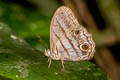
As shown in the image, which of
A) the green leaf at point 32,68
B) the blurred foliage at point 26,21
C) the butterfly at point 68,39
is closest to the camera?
the green leaf at point 32,68

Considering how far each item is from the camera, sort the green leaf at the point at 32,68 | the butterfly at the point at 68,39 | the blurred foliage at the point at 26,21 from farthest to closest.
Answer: the blurred foliage at the point at 26,21 → the butterfly at the point at 68,39 → the green leaf at the point at 32,68

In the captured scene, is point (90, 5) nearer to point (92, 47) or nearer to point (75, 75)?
point (92, 47)

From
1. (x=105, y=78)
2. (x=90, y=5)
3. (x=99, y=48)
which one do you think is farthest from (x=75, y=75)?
(x=90, y=5)

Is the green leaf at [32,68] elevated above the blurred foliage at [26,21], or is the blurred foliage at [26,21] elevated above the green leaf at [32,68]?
the blurred foliage at [26,21]

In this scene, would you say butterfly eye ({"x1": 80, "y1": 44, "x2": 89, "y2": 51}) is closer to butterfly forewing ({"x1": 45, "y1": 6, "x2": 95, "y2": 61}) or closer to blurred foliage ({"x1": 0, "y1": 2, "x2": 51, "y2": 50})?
butterfly forewing ({"x1": 45, "y1": 6, "x2": 95, "y2": 61})

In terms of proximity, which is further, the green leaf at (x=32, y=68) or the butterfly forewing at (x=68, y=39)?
the butterfly forewing at (x=68, y=39)

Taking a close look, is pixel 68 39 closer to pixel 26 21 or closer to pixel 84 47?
pixel 84 47

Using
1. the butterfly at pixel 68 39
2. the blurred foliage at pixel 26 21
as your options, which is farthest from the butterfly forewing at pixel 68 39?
the blurred foliage at pixel 26 21

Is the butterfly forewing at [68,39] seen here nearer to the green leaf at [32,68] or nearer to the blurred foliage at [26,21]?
the green leaf at [32,68]

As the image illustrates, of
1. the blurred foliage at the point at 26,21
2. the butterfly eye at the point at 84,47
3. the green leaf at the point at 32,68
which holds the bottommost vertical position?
the green leaf at the point at 32,68
